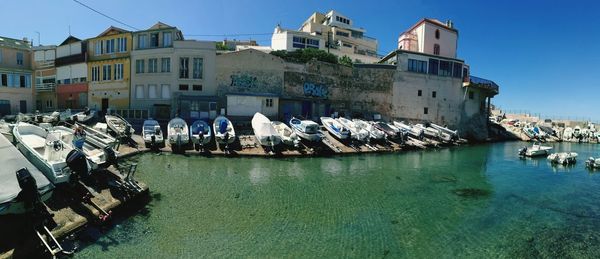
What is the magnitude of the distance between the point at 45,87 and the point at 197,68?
70.5ft

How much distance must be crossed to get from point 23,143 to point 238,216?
27.4ft

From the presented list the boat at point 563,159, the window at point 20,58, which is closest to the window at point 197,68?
the window at point 20,58

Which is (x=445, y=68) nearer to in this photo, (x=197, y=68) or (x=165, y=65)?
(x=197, y=68)

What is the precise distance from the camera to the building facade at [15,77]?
35.3 meters

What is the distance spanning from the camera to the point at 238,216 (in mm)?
10648

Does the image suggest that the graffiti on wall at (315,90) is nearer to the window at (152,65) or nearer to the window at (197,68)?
the window at (197,68)

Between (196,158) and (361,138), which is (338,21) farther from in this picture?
(196,158)

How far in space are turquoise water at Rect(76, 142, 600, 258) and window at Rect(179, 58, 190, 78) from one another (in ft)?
40.3

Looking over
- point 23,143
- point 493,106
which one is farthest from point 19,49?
point 493,106

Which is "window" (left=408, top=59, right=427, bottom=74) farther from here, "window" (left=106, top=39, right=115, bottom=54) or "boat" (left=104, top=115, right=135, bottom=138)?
"window" (left=106, top=39, right=115, bottom=54)

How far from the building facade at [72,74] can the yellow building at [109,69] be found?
1032 mm

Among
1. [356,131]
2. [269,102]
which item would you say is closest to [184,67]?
[269,102]

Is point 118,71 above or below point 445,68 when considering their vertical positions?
below

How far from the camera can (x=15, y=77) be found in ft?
118
